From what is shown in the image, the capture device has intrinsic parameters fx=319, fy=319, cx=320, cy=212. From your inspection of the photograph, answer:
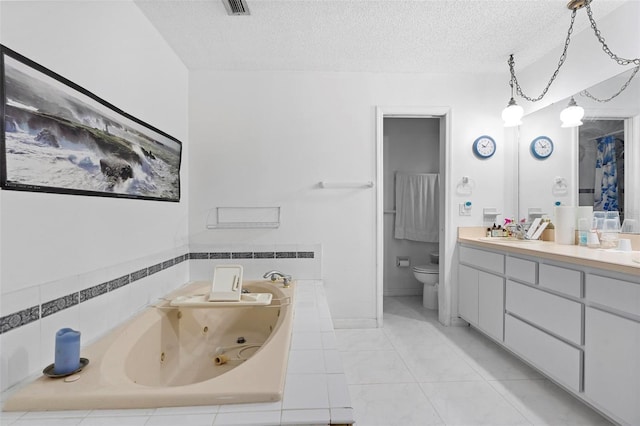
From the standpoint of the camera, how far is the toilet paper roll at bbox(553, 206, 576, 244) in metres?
2.28

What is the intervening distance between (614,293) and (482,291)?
111cm

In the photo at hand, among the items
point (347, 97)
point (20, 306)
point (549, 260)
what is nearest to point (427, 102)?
point (347, 97)

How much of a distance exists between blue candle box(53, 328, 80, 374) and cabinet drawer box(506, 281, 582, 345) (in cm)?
226

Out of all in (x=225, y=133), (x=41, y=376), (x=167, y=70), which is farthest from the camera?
(x=225, y=133)

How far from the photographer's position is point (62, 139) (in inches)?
50.9

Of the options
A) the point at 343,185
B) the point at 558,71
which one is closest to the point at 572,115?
the point at 558,71

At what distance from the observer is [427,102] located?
2902 mm

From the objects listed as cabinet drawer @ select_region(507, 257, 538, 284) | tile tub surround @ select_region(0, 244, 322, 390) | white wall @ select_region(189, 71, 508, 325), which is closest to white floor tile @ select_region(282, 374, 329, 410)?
tile tub surround @ select_region(0, 244, 322, 390)

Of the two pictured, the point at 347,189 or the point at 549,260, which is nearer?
the point at 549,260

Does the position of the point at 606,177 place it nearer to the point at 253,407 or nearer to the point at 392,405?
the point at 392,405

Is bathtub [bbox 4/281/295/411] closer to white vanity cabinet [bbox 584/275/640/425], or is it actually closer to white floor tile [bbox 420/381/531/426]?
white floor tile [bbox 420/381/531/426]

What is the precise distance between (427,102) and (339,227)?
1.39 m

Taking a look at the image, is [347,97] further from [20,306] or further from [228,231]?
[20,306]

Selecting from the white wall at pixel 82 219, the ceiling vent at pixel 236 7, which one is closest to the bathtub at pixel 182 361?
the white wall at pixel 82 219
